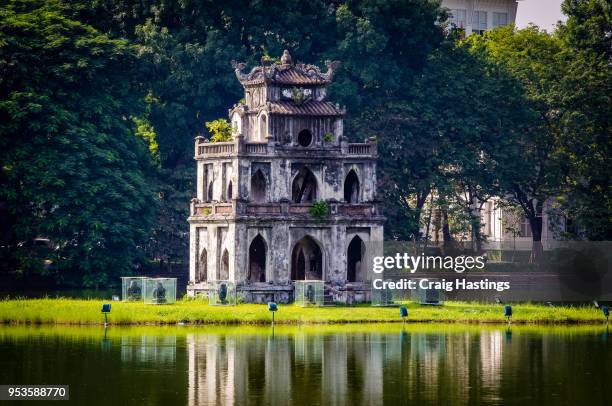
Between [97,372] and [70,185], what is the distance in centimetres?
3756

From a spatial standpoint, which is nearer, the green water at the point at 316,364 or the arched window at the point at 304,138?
the green water at the point at 316,364

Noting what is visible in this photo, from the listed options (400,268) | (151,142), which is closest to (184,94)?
(151,142)

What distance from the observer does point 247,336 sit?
7244 cm

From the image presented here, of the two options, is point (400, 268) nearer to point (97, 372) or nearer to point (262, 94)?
point (262, 94)

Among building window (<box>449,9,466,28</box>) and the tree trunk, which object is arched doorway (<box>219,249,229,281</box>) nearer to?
the tree trunk

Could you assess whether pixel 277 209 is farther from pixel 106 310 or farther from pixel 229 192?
pixel 106 310

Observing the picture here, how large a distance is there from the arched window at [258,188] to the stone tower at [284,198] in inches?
2.1

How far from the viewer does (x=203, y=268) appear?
91.2 metres

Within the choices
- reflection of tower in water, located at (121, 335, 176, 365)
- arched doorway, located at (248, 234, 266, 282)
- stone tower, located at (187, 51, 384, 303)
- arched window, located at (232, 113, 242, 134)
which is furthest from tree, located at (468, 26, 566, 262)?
reflection of tower in water, located at (121, 335, 176, 365)

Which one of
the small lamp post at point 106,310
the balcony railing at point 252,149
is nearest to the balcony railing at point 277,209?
the balcony railing at point 252,149

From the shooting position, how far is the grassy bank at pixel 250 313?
77438 millimetres

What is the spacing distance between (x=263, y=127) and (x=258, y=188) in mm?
3575

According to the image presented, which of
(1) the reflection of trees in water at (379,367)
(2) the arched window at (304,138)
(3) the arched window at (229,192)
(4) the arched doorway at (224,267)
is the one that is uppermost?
(2) the arched window at (304,138)

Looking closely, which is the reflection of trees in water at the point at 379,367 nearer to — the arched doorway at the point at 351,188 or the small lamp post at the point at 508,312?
the small lamp post at the point at 508,312
